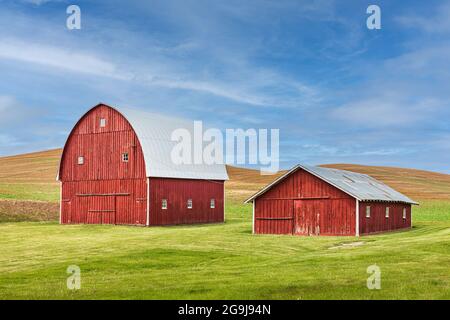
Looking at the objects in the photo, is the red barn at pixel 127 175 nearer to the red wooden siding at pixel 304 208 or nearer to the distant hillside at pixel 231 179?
the red wooden siding at pixel 304 208

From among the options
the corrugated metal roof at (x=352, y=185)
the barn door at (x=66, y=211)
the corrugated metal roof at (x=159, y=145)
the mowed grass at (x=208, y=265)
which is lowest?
the mowed grass at (x=208, y=265)

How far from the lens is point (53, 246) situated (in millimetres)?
34125

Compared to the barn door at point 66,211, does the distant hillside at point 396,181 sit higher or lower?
higher

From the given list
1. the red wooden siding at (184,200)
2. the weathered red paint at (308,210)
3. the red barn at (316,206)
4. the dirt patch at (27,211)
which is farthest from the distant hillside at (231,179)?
the weathered red paint at (308,210)

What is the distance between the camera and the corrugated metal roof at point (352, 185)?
141 ft

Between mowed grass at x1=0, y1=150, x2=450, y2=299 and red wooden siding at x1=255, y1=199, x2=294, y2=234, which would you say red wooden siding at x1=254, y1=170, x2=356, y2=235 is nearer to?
red wooden siding at x1=255, y1=199, x2=294, y2=234

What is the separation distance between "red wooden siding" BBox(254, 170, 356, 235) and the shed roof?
1041 centimetres

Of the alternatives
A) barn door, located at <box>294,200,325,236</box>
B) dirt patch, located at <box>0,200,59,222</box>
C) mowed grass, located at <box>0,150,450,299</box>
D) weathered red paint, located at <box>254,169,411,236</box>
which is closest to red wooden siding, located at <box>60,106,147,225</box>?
mowed grass, located at <box>0,150,450,299</box>

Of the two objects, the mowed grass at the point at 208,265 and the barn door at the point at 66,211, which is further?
the barn door at the point at 66,211

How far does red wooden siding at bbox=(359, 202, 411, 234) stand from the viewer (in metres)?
42.9

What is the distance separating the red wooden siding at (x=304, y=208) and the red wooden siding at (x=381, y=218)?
1238 mm

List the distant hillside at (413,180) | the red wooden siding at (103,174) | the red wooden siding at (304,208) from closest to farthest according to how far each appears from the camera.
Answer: the red wooden siding at (304,208), the red wooden siding at (103,174), the distant hillside at (413,180)
